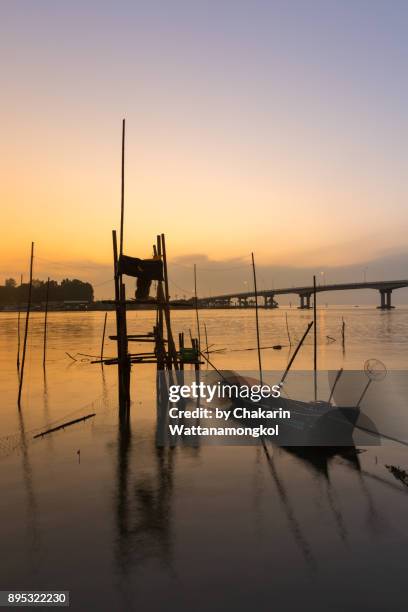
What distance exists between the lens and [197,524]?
1291 cm

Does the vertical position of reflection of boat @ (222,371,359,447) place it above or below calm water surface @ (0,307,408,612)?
above

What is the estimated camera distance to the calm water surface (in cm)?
1007

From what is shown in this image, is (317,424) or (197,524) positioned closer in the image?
(197,524)

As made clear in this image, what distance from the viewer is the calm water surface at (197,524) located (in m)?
10.1

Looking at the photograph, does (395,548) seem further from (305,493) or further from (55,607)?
(55,607)

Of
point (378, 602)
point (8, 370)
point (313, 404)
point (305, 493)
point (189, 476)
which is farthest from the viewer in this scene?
point (8, 370)

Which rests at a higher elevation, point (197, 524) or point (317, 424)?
point (317, 424)

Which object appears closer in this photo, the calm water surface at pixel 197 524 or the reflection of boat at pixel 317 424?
the calm water surface at pixel 197 524

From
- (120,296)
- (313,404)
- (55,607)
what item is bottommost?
(55,607)

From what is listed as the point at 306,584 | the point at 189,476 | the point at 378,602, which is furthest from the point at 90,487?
the point at 378,602

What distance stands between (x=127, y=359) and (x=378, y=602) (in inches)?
624

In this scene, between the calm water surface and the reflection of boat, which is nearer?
the calm water surface

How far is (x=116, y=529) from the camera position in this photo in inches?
497

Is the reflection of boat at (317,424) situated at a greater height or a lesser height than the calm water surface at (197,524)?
greater
